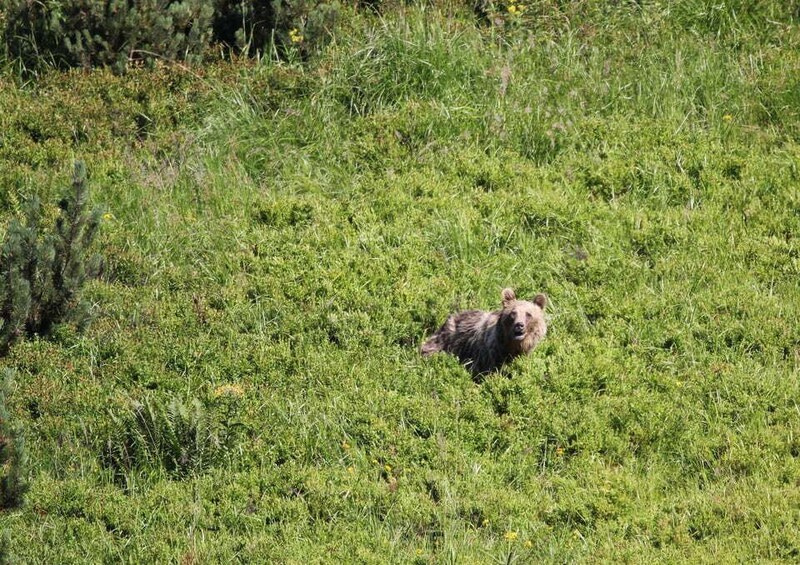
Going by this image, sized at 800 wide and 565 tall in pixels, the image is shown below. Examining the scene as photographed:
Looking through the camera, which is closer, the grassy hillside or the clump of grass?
the grassy hillside

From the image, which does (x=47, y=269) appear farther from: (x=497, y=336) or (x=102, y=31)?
(x=102, y=31)

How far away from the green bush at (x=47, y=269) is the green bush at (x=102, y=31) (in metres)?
3.54

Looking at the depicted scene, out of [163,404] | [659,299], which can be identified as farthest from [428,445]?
[659,299]

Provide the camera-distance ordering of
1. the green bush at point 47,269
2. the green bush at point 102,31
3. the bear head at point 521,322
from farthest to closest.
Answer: the green bush at point 102,31, the green bush at point 47,269, the bear head at point 521,322

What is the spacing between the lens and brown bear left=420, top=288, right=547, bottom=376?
8875mm

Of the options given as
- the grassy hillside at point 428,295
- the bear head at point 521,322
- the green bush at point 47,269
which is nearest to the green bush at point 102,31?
the grassy hillside at point 428,295

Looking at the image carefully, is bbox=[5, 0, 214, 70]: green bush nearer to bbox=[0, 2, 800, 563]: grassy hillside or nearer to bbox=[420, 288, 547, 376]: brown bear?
bbox=[0, 2, 800, 563]: grassy hillside

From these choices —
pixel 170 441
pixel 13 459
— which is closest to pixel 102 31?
pixel 170 441

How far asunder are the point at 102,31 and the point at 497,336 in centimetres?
595

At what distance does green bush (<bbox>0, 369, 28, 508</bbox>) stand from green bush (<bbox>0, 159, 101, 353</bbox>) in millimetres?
2829

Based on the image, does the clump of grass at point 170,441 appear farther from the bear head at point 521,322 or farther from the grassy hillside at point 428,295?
the bear head at point 521,322

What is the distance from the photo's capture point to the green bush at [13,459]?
241 inches

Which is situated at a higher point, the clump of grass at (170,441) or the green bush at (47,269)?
the green bush at (47,269)

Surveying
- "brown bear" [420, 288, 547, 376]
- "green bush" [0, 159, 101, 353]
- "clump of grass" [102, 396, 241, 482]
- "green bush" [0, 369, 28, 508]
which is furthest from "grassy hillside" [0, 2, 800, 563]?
"green bush" [0, 369, 28, 508]
